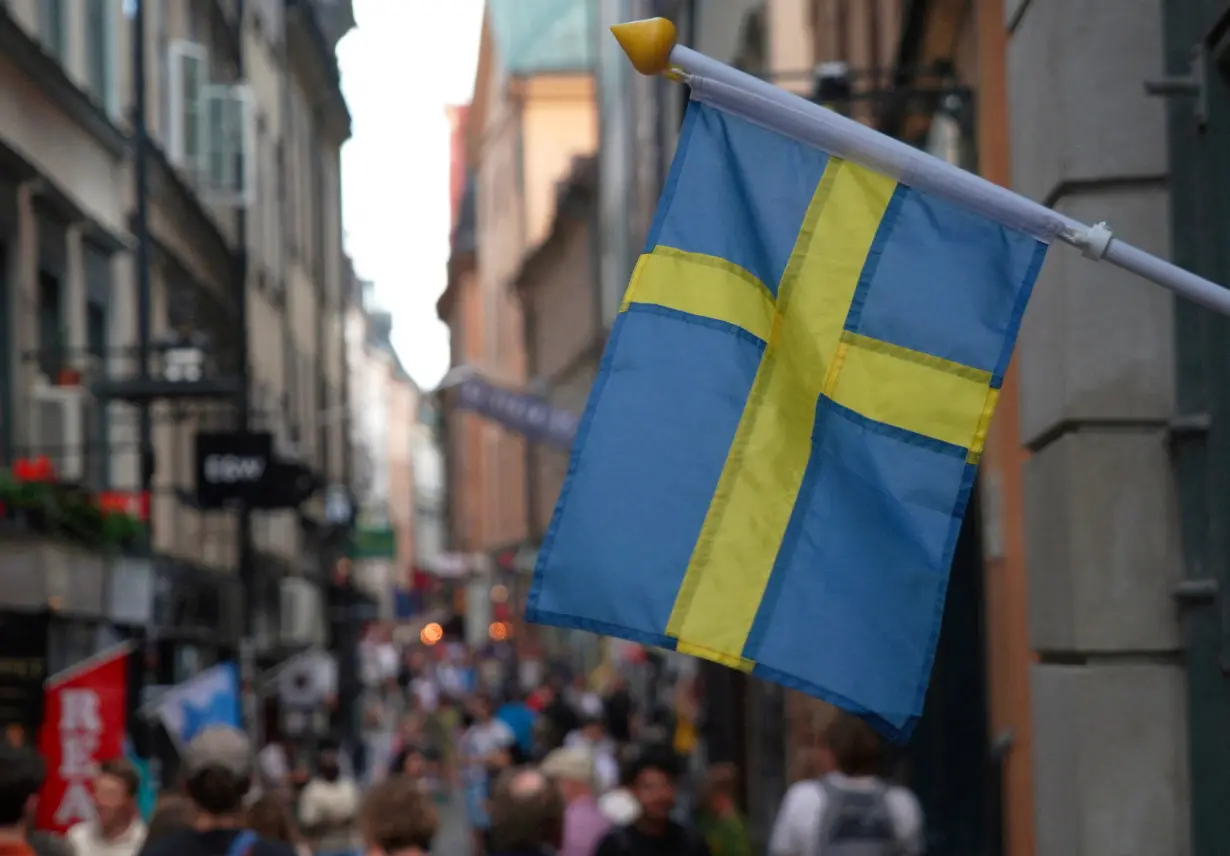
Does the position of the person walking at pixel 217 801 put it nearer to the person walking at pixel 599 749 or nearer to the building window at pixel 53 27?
the person walking at pixel 599 749

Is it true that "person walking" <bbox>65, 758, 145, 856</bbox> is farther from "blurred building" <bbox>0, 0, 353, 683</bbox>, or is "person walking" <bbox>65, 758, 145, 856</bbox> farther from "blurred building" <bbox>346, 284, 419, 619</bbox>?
"blurred building" <bbox>346, 284, 419, 619</bbox>

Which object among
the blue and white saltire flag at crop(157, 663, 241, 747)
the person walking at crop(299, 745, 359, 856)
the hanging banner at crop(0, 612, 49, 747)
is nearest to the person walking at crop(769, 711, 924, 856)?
the hanging banner at crop(0, 612, 49, 747)

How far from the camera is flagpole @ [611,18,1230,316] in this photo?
14.4ft

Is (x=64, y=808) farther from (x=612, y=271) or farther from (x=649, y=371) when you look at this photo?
(x=612, y=271)

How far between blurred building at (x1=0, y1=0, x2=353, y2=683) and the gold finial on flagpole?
10.4 metres

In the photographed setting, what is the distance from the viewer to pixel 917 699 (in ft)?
15.2

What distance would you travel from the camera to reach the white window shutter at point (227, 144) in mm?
25047

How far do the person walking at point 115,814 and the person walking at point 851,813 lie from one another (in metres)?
2.37

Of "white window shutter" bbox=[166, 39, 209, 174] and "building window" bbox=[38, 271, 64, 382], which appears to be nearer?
"building window" bbox=[38, 271, 64, 382]

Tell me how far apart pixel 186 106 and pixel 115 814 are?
16472 mm

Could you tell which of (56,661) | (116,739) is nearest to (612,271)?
(56,661)

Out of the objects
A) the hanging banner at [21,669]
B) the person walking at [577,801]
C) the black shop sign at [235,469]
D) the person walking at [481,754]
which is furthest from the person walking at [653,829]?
the black shop sign at [235,469]

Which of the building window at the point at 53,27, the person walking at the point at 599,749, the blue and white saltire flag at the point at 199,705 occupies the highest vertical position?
the building window at the point at 53,27

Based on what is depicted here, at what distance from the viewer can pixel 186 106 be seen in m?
24.4
